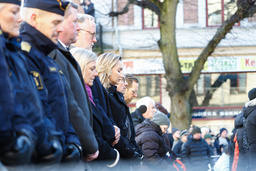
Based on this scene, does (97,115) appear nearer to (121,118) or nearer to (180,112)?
(121,118)

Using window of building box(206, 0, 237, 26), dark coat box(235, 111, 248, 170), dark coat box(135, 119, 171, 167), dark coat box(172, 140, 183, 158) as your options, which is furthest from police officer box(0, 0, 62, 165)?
window of building box(206, 0, 237, 26)

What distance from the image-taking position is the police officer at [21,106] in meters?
2.53

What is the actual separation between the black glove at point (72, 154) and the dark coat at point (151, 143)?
3.74 meters

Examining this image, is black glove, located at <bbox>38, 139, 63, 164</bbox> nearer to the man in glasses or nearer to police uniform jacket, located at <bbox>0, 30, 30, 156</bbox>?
police uniform jacket, located at <bbox>0, 30, 30, 156</bbox>

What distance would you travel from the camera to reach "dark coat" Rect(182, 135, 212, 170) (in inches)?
456

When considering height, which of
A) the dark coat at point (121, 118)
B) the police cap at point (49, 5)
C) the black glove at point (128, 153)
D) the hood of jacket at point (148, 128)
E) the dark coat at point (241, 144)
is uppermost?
the police cap at point (49, 5)

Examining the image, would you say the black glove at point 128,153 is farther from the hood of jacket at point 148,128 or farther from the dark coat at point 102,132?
the hood of jacket at point 148,128

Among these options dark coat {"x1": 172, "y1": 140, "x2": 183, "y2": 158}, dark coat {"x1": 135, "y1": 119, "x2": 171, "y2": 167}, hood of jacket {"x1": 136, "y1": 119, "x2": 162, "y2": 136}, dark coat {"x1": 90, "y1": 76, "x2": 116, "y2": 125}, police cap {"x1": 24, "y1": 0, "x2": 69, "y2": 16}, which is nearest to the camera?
police cap {"x1": 24, "y1": 0, "x2": 69, "y2": 16}

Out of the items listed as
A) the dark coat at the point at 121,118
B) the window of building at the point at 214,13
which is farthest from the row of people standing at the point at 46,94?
the window of building at the point at 214,13

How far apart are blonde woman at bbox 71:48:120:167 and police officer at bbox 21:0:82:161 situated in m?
0.90

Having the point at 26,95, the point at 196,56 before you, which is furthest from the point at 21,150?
the point at 196,56

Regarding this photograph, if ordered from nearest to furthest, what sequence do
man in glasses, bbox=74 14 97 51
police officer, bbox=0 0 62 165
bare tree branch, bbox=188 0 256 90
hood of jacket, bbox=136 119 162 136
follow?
police officer, bbox=0 0 62 165 < man in glasses, bbox=74 14 97 51 < hood of jacket, bbox=136 119 162 136 < bare tree branch, bbox=188 0 256 90

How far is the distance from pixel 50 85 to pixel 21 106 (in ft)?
2.17

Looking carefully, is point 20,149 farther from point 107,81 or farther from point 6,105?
point 107,81
